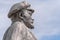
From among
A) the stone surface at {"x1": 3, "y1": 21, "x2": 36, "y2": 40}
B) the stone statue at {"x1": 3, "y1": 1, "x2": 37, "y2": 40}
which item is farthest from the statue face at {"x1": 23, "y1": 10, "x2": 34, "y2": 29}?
the stone surface at {"x1": 3, "y1": 21, "x2": 36, "y2": 40}

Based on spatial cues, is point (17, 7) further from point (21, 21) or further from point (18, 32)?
point (18, 32)

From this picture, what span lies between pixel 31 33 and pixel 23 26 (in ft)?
1.24

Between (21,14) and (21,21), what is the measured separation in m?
0.22

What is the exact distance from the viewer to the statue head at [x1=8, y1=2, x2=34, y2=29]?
58.1 feet

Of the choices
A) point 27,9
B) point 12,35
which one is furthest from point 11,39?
point 27,9

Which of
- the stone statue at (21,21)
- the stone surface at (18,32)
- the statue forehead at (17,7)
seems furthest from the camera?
the statue forehead at (17,7)

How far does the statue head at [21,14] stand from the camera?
17.7 meters

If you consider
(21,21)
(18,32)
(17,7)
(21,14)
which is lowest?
(18,32)

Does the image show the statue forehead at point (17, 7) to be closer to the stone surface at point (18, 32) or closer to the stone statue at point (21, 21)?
the stone statue at point (21, 21)

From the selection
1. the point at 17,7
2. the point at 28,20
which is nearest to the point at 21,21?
the point at 28,20

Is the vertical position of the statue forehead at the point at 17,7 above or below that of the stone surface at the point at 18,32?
above

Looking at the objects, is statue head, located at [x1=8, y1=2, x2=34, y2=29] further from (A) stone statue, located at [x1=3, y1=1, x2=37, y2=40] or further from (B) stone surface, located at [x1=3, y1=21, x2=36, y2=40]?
(B) stone surface, located at [x1=3, y1=21, x2=36, y2=40]

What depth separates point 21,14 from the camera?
17.8 m

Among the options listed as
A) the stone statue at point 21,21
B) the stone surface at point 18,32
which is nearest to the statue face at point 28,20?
the stone statue at point 21,21
